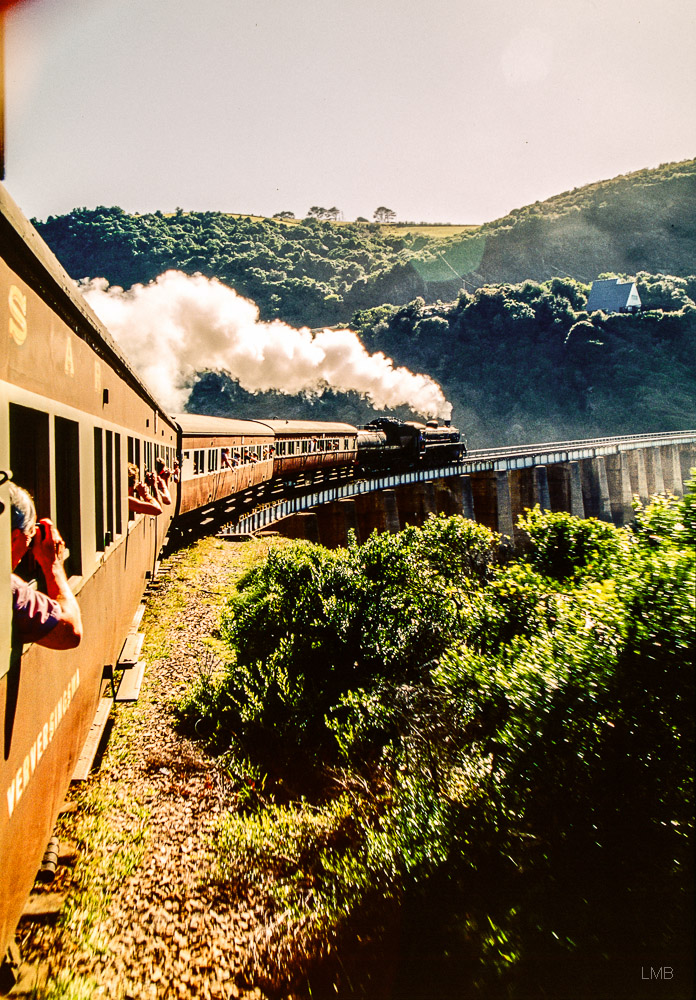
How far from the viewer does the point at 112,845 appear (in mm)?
5773

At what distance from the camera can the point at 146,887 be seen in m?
5.58

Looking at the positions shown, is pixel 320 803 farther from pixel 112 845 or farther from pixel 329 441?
pixel 329 441

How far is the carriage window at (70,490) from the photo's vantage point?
12.8 feet

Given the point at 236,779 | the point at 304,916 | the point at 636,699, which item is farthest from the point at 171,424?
the point at 636,699

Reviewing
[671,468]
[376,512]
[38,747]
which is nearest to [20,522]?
[38,747]

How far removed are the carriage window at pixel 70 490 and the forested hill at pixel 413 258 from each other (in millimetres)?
119096

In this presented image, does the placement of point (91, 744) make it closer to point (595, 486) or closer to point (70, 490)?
point (70, 490)

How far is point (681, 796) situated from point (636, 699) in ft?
3.28

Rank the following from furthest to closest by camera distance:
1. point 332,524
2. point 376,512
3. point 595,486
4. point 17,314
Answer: point 595,486
point 376,512
point 332,524
point 17,314

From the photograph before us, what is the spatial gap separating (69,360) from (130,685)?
538 centimetres

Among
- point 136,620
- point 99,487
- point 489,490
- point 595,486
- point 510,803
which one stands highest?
point 595,486

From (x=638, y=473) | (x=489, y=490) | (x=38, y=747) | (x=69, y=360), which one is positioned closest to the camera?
(x=38, y=747)

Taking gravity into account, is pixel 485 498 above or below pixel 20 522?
below

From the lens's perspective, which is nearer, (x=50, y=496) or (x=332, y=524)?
(x=50, y=496)
